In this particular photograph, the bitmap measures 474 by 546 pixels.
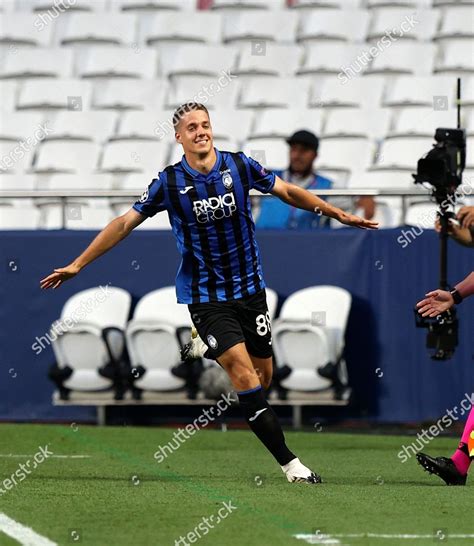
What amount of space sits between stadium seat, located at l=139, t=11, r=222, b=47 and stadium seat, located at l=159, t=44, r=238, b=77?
0.43 m

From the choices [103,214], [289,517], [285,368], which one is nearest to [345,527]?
[289,517]

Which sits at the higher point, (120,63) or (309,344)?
(120,63)

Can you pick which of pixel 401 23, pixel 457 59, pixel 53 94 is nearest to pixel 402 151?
pixel 457 59

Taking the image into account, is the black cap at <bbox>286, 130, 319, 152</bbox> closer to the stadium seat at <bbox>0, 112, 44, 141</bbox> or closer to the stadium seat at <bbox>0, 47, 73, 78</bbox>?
the stadium seat at <bbox>0, 112, 44, 141</bbox>

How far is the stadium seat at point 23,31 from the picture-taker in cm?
1778

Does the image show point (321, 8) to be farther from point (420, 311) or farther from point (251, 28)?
point (420, 311)

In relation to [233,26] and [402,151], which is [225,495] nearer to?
[402,151]

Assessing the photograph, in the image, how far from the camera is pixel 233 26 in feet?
57.3

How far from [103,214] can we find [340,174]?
2.62m

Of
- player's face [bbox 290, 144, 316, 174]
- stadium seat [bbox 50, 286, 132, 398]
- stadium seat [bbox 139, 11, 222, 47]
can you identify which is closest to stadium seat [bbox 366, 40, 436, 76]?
stadium seat [bbox 139, 11, 222, 47]

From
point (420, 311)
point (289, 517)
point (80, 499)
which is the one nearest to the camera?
point (289, 517)

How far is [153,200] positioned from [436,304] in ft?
5.89

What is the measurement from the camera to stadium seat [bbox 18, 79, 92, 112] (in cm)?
1675

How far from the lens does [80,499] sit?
25.7 ft
